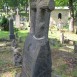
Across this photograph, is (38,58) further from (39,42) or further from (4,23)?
(4,23)

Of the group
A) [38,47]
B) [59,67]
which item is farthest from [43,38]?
[59,67]

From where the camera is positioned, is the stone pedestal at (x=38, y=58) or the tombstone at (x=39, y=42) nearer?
the tombstone at (x=39, y=42)

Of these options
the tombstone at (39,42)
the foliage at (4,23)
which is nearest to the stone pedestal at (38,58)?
the tombstone at (39,42)

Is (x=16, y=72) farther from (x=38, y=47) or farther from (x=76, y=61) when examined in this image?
(x=76, y=61)

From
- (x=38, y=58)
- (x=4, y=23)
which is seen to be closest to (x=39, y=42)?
(x=38, y=58)

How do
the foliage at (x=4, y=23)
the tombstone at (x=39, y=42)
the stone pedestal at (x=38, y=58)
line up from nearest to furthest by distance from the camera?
the tombstone at (x=39, y=42), the stone pedestal at (x=38, y=58), the foliage at (x=4, y=23)

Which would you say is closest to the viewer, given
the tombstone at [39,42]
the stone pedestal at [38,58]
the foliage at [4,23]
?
the tombstone at [39,42]

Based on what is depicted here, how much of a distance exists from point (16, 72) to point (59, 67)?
2.27m

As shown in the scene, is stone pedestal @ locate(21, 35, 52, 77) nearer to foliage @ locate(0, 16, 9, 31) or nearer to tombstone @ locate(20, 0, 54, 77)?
tombstone @ locate(20, 0, 54, 77)

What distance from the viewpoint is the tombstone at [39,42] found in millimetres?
6020

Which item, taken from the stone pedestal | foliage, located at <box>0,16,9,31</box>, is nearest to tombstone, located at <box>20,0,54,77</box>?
the stone pedestal

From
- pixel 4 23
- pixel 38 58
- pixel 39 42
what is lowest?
pixel 38 58

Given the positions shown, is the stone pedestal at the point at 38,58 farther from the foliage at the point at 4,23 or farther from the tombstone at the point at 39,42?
the foliage at the point at 4,23

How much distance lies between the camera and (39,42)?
6.15 m
